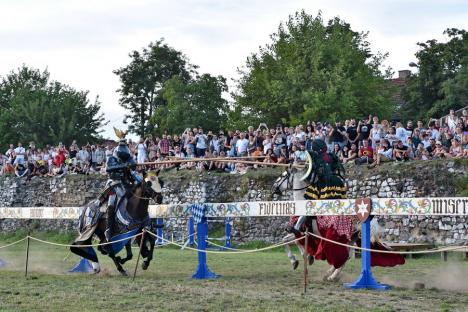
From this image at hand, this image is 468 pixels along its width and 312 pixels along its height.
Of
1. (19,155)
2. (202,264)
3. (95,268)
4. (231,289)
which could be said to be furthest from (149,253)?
(19,155)

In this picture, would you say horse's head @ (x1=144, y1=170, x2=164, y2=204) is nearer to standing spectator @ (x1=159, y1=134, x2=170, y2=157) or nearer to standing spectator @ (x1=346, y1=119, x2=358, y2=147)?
standing spectator @ (x1=346, y1=119, x2=358, y2=147)

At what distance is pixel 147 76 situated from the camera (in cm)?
6750

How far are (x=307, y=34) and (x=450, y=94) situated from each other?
8.73m

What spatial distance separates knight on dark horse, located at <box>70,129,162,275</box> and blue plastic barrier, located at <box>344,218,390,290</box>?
4.47 metres

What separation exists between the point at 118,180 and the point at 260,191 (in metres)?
11.8

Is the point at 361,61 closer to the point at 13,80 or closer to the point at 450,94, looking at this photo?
the point at 450,94

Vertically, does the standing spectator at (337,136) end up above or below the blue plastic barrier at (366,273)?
above

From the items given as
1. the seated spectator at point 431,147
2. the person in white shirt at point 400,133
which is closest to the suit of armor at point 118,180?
the person in white shirt at point 400,133

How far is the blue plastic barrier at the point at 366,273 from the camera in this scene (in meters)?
14.2

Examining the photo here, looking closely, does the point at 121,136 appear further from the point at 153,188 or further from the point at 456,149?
the point at 456,149

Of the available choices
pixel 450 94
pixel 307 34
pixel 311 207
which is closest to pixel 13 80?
pixel 307 34

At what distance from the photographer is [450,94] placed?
48844mm

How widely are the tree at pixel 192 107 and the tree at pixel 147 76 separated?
9143 mm

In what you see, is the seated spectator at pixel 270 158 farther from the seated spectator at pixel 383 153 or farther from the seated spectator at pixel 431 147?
the seated spectator at pixel 431 147
